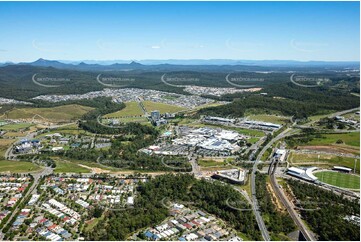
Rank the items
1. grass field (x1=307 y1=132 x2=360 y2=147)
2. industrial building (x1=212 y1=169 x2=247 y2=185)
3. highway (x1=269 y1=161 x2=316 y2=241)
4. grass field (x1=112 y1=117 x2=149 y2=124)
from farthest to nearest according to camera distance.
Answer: grass field (x1=112 y1=117 x2=149 y2=124) < grass field (x1=307 y1=132 x2=360 y2=147) < industrial building (x1=212 y1=169 x2=247 y2=185) < highway (x1=269 y1=161 x2=316 y2=241)

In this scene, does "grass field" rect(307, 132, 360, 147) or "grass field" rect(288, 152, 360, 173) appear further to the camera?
"grass field" rect(307, 132, 360, 147)

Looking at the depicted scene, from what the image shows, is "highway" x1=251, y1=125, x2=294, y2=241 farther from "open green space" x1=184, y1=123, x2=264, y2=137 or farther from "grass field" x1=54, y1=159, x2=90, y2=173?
"grass field" x1=54, y1=159, x2=90, y2=173

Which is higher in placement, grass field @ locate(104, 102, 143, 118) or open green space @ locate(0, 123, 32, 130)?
grass field @ locate(104, 102, 143, 118)

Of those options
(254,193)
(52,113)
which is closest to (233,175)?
(254,193)

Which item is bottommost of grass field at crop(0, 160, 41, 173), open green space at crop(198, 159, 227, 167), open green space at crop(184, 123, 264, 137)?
grass field at crop(0, 160, 41, 173)

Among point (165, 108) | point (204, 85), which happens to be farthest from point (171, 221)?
point (204, 85)

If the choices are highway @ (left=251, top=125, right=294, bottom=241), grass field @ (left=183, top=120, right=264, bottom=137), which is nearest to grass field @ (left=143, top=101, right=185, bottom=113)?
grass field @ (left=183, top=120, right=264, bottom=137)

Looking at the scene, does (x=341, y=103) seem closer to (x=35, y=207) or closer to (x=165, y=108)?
(x=165, y=108)

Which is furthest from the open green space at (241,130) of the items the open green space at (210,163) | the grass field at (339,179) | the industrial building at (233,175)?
the industrial building at (233,175)
